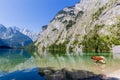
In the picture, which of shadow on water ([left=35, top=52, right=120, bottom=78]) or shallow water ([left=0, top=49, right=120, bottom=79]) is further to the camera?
shallow water ([left=0, top=49, right=120, bottom=79])

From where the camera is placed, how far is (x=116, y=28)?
19175cm

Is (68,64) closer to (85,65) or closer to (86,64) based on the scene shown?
(86,64)

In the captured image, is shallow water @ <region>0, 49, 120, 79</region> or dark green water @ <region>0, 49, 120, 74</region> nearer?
shallow water @ <region>0, 49, 120, 79</region>

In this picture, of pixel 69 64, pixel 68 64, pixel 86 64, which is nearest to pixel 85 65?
pixel 86 64

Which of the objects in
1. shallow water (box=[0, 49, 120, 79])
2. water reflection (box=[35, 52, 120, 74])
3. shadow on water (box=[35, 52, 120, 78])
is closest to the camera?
shadow on water (box=[35, 52, 120, 78])

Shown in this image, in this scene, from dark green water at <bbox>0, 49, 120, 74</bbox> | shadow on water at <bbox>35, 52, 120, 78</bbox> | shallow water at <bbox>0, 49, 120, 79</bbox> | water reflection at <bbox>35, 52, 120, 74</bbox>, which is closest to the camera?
shadow on water at <bbox>35, 52, 120, 78</bbox>

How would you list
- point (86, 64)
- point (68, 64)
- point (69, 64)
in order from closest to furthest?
point (86, 64) < point (69, 64) < point (68, 64)

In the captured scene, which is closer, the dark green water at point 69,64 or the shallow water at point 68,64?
the shallow water at point 68,64

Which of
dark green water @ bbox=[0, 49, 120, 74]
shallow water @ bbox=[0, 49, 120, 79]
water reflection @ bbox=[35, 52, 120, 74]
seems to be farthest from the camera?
dark green water @ bbox=[0, 49, 120, 74]

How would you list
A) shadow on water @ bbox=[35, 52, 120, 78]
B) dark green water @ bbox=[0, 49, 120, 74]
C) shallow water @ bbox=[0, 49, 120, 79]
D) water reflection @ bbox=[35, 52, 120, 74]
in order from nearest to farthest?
shadow on water @ bbox=[35, 52, 120, 78] < water reflection @ bbox=[35, 52, 120, 74] < shallow water @ bbox=[0, 49, 120, 79] < dark green water @ bbox=[0, 49, 120, 74]

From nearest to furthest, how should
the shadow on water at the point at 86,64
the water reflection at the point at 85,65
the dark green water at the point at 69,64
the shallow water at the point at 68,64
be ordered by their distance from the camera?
the shadow on water at the point at 86,64 < the water reflection at the point at 85,65 < the shallow water at the point at 68,64 < the dark green water at the point at 69,64

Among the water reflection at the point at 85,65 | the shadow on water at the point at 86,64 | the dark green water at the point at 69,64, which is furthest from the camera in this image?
the dark green water at the point at 69,64

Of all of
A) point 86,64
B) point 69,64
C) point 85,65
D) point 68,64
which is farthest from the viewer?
point 68,64

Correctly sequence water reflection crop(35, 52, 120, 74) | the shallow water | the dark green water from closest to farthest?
water reflection crop(35, 52, 120, 74) < the shallow water < the dark green water
